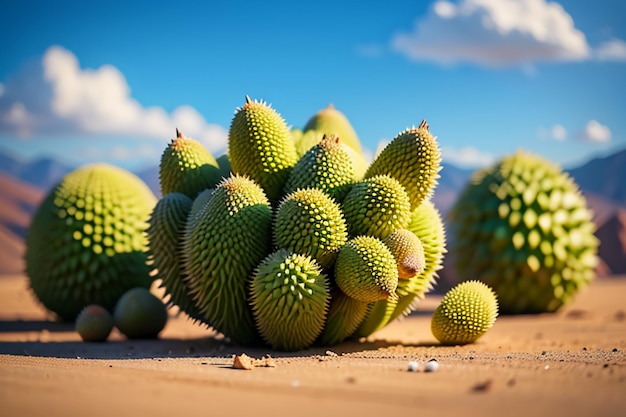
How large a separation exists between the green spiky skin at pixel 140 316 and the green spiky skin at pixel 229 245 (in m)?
1.00

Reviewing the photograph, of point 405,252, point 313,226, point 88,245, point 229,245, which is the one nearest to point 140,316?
point 88,245

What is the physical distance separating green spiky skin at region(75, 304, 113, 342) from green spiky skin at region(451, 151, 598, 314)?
3.41 meters

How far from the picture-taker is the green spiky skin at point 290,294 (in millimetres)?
3582

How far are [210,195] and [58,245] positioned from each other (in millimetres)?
2253

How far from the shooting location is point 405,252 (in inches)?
144

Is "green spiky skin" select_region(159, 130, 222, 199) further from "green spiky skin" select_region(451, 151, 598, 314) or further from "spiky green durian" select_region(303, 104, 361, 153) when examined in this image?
"green spiky skin" select_region(451, 151, 598, 314)

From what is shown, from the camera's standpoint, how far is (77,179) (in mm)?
5906

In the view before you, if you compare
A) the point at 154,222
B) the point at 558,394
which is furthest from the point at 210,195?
the point at 558,394

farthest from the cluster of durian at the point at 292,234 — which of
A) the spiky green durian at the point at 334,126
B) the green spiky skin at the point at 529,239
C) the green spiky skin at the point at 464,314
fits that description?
the green spiky skin at the point at 529,239

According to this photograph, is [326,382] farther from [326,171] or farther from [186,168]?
[186,168]

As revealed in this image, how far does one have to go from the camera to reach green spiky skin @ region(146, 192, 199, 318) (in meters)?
4.18

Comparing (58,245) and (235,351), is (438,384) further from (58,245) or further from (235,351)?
(58,245)

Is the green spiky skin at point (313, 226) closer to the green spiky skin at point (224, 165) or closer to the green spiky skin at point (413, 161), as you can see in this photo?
the green spiky skin at point (413, 161)

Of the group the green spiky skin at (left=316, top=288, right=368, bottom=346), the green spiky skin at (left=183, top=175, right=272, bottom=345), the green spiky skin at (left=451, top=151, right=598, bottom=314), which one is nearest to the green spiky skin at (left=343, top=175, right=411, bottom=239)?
the green spiky skin at (left=316, top=288, right=368, bottom=346)
